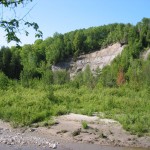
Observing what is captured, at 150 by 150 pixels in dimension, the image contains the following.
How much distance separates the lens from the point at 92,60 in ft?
457

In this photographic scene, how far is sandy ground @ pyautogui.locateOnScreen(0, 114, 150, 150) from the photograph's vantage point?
14.9m

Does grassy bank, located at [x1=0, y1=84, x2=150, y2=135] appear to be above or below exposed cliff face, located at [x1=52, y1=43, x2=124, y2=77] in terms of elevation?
below

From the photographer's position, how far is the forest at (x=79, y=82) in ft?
72.8

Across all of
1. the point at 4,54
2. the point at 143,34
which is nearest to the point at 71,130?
the point at 4,54

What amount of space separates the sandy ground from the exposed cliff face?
11522 centimetres

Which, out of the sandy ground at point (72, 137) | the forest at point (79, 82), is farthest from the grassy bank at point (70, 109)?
the sandy ground at point (72, 137)

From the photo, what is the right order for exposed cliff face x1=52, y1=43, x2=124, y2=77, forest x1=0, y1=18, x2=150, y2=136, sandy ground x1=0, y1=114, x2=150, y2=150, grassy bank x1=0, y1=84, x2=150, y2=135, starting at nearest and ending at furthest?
sandy ground x1=0, y1=114, x2=150, y2=150
grassy bank x1=0, y1=84, x2=150, y2=135
forest x1=0, y1=18, x2=150, y2=136
exposed cliff face x1=52, y1=43, x2=124, y2=77

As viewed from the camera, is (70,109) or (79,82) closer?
(70,109)

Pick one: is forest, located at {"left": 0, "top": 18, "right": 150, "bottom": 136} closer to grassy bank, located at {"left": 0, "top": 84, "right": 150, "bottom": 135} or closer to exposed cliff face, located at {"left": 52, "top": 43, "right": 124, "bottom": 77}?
grassy bank, located at {"left": 0, "top": 84, "right": 150, "bottom": 135}

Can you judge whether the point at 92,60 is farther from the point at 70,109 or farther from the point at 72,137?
the point at 72,137

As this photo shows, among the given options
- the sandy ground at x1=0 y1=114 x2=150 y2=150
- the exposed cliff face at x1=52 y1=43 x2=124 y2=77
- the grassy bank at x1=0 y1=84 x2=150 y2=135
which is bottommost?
the sandy ground at x1=0 y1=114 x2=150 y2=150

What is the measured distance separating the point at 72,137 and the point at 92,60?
4860 inches

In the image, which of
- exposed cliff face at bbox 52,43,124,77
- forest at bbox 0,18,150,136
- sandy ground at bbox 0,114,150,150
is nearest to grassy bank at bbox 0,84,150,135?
forest at bbox 0,18,150,136

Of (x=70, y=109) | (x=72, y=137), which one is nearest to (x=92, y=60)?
(x=70, y=109)
